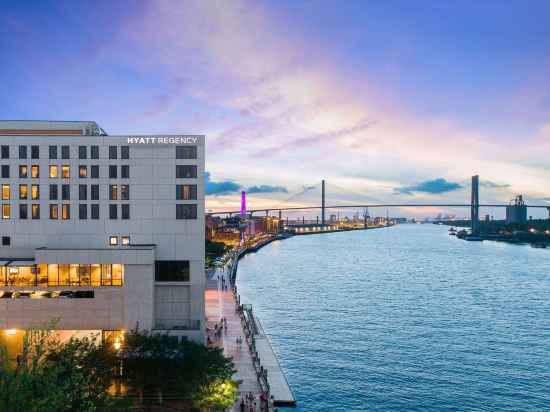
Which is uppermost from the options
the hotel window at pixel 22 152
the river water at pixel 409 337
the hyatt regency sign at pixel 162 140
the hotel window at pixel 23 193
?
the hyatt regency sign at pixel 162 140

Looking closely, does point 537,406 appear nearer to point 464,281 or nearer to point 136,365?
point 136,365

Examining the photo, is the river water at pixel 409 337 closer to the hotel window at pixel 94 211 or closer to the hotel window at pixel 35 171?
the hotel window at pixel 94 211

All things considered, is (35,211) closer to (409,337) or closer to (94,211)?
(94,211)

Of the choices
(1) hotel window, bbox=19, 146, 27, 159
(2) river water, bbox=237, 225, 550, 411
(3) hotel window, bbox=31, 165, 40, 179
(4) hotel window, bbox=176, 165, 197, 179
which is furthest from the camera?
(4) hotel window, bbox=176, 165, 197, 179

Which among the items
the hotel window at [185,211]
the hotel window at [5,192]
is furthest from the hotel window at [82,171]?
the hotel window at [185,211]

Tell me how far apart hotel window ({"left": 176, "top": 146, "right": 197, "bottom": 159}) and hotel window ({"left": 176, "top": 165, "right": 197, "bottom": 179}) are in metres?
0.93

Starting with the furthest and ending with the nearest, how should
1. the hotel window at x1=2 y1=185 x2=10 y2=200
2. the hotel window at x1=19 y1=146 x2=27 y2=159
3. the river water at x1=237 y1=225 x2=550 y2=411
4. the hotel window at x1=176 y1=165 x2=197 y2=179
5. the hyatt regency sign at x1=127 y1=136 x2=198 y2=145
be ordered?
the hotel window at x1=176 y1=165 x2=197 y2=179 → the hyatt regency sign at x1=127 y1=136 x2=198 y2=145 → the hotel window at x1=2 y1=185 x2=10 y2=200 → the hotel window at x1=19 y1=146 x2=27 y2=159 → the river water at x1=237 y1=225 x2=550 y2=411

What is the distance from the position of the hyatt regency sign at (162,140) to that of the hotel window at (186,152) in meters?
0.55

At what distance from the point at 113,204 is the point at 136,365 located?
16.2 meters

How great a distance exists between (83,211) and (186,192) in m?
9.49

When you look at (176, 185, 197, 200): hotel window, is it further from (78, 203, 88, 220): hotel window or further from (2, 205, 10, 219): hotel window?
(2, 205, 10, 219): hotel window

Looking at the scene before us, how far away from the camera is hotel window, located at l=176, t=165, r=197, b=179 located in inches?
1794

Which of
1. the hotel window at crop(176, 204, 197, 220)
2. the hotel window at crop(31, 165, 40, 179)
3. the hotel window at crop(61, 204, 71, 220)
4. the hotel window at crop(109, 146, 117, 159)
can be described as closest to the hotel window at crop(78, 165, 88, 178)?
the hotel window at crop(109, 146, 117, 159)

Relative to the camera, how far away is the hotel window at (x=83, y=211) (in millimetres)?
44906
